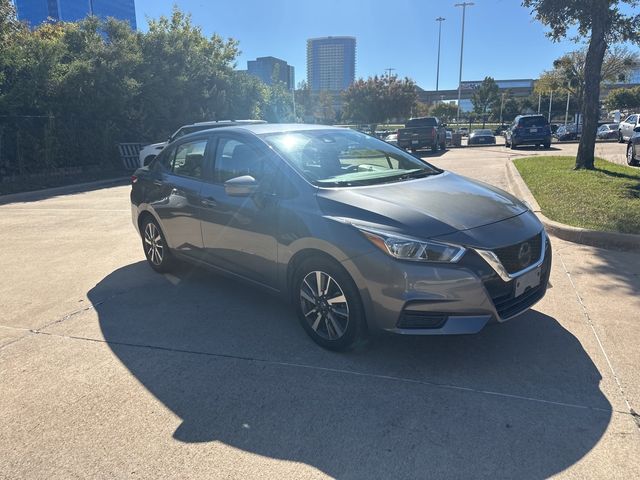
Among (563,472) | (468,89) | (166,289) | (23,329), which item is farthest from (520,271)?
(468,89)

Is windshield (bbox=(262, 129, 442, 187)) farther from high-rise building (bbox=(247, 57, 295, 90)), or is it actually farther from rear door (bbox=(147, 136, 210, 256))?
high-rise building (bbox=(247, 57, 295, 90))

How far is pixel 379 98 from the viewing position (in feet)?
194

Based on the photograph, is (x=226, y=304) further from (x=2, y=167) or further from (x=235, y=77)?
(x=235, y=77)

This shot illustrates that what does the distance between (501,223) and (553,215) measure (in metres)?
4.29

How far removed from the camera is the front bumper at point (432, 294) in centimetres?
317

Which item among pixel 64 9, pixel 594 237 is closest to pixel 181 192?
pixel 594 237

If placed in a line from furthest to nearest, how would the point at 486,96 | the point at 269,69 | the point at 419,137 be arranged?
the point at 486,96 → the point at 269,69 → the point at 419,137

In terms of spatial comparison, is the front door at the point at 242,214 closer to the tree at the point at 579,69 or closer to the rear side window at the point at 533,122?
the rear side window at the point at 533,122

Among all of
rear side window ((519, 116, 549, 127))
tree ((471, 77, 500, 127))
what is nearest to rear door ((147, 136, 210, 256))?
rear side window ((519, 116, 549, 127))

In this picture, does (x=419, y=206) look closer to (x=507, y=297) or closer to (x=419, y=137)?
(x=507, y=297)

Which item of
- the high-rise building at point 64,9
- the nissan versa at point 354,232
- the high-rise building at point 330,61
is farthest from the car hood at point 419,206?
the high-rise building at point 330,61

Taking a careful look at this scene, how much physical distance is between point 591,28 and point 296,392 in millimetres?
11789

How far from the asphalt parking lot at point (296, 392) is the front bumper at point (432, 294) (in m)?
0.39

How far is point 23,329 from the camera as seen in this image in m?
4.40
